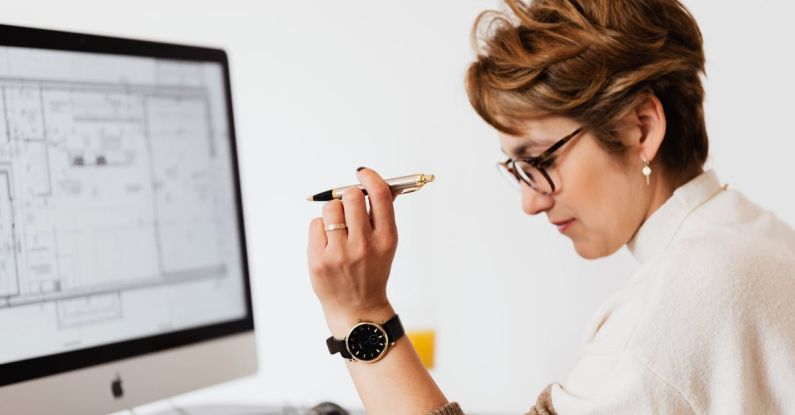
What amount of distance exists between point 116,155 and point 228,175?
21 cm

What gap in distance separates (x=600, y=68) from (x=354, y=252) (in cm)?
41

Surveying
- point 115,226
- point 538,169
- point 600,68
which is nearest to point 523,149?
point 538,169

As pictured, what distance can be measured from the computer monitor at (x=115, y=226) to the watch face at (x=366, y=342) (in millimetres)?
337

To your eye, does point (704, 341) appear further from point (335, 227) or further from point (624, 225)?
point (335, 227)

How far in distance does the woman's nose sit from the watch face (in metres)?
0.36

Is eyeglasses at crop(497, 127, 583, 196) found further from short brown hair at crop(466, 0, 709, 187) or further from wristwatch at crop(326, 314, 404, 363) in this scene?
wristwatch at crop(326, 314, 404, 363)

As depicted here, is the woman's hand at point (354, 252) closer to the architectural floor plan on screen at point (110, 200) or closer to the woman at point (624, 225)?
the woman at point (624, 225)

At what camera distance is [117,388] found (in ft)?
3.57

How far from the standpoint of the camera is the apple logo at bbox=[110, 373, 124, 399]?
108 centimetres

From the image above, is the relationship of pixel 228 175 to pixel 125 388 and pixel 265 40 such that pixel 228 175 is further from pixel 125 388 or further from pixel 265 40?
pixel 265 40

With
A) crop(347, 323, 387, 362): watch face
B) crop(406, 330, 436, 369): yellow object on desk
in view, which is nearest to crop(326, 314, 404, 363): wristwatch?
crop(347, 323, 387, 362): watch face

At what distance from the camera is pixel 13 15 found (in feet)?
5.64

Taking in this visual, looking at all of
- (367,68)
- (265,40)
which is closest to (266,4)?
(265,40)

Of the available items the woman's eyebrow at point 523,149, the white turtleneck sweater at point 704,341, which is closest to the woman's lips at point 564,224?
the woman's eyebrow at point 523,149
